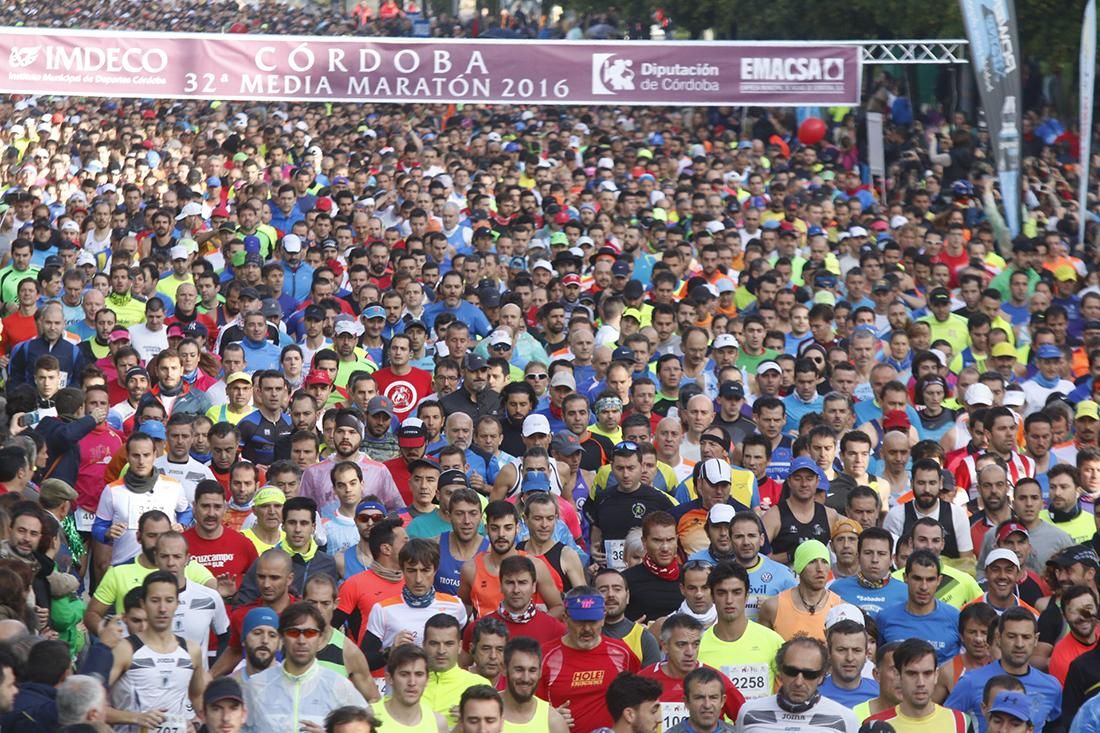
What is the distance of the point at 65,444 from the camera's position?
1282cm

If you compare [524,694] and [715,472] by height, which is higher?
[715,472]

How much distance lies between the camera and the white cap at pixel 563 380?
1449cm

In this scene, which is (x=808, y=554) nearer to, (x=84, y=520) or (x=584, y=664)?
(x=584, y=664)

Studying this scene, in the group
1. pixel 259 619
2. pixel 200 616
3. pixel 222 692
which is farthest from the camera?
pixel 200 616

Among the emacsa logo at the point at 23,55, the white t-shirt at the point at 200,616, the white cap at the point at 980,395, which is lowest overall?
the white t-shirt at the point at 200,616

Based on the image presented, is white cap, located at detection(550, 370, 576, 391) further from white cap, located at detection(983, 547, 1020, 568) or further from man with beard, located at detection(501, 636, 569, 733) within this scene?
man with beard, located at detection(501, 636, 569, 733)

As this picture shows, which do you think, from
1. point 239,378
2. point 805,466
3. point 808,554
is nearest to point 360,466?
point 239,378

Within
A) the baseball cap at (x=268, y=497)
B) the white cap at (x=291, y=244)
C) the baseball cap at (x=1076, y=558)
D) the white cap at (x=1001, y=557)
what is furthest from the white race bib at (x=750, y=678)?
the white cap at (x=291, y=244)

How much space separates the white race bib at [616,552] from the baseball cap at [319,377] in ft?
10.1

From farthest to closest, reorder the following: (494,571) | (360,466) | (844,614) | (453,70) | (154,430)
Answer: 1. (453,70)
2. (154,430)
3. (360,466)
4. (494,571)
5. (844,614)

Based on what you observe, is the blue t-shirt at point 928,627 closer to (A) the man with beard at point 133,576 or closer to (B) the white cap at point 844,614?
(B) the white cap at point 844,614

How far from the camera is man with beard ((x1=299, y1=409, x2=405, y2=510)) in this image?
1243cm

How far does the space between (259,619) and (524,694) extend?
133cm

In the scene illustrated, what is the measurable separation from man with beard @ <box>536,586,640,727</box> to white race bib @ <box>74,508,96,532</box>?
13.3 ft
